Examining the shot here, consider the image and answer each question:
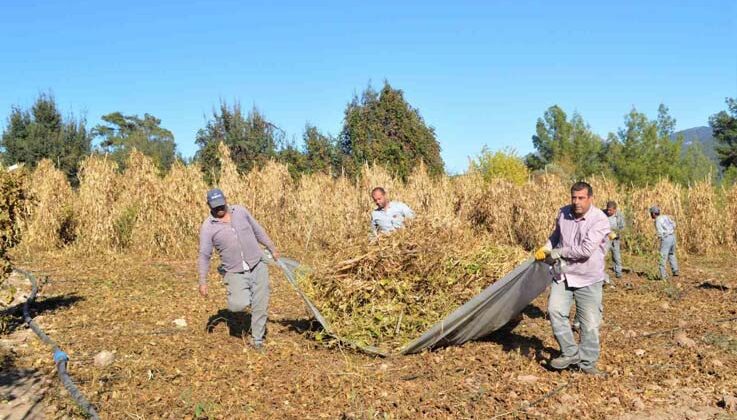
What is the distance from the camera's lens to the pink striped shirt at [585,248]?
206 inches

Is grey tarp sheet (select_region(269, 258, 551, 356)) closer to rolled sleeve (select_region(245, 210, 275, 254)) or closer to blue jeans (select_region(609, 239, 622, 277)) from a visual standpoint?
rolled sleeve (select_region(245, 210, 275, 254))

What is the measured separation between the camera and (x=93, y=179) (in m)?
15.0

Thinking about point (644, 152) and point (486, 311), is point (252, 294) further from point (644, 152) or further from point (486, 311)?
point (644, 152)

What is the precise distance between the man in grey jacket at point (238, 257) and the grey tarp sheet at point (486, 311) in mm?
707

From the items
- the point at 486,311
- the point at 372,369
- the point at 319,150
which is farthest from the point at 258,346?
the point at 319,150

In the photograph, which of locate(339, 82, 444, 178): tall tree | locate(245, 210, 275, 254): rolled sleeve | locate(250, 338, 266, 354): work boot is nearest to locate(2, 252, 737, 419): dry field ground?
locate(250, 338, 266, 354): work boot

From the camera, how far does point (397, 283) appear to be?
19.6 ft

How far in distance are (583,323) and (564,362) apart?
1.35ft

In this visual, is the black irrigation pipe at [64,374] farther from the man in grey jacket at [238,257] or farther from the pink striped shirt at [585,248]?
the pink striped shirt at [585,248]

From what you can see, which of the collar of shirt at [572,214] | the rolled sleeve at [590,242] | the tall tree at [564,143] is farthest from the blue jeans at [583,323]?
the tall tree at [564,143]

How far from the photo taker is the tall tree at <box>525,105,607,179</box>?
6319 centimetres

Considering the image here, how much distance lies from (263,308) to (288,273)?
0.49m

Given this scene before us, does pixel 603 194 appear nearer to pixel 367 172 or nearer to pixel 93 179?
pixel 367 172

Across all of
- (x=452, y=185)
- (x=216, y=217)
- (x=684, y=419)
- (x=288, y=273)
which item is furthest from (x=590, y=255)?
(x=452, y=185)
